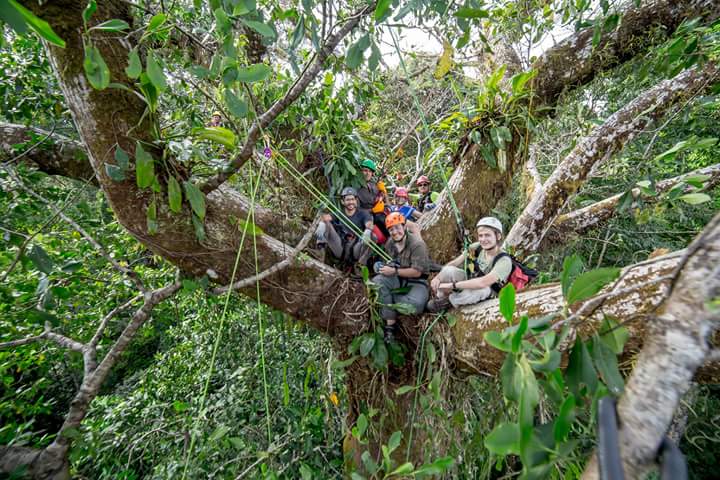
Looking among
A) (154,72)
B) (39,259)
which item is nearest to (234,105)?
(154,72)

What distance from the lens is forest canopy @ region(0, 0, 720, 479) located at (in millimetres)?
741

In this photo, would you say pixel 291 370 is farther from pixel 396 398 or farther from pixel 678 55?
pixel 678 55

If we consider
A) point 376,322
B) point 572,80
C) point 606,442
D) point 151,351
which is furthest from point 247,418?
point 151,351

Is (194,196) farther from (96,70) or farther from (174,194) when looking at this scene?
(96,70)

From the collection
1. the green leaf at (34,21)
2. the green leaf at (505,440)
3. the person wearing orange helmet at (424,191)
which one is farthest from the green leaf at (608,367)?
the person wearing orange helmet at (424,191)

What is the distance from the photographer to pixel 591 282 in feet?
2.57

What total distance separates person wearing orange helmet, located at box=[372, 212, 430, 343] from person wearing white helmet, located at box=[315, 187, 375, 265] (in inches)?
10.8

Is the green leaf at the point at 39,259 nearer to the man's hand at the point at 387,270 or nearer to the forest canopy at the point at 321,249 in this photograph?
the forest canopy at the point at 321,249

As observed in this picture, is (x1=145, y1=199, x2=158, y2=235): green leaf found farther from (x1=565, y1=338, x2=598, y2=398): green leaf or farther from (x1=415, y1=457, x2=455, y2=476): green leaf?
(x1=565, y1=338, x2=598, y2=398): green leaf

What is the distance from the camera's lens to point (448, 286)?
2424mm

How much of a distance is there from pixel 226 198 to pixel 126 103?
822 mm

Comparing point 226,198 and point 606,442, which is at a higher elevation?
point 226,198

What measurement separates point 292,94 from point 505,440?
153cm

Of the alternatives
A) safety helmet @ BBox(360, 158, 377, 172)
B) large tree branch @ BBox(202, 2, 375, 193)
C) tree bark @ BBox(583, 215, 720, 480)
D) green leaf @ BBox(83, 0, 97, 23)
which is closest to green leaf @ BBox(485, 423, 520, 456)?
tree bark @ BBox(583, 215, 720, 480)
